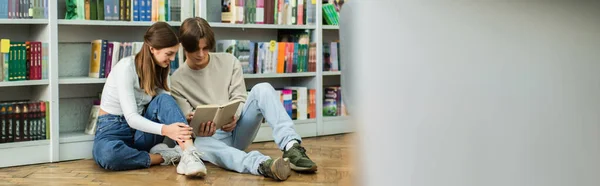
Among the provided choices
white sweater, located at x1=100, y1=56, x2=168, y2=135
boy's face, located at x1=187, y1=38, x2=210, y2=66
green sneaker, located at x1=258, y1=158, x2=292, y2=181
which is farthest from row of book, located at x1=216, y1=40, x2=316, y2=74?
green sneaker, located at x1=258, y1=158, x2=292, y2=181

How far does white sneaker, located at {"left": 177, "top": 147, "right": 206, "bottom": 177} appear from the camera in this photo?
295 centimetres

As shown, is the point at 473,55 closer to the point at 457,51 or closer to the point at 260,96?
the point at 457,51

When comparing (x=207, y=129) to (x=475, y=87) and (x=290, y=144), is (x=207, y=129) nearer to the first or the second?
(x=290, y=144)

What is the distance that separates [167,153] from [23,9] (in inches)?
35.4

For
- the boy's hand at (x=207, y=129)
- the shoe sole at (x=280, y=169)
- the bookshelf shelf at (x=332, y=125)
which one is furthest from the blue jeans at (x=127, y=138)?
the bookshelf shelf at (x=332, y=125)

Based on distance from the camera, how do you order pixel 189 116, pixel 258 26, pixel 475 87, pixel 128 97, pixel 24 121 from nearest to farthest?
pixel 475 87, pixel 128 97, pixel 189 116, pixel 24 121, pixel 258 26

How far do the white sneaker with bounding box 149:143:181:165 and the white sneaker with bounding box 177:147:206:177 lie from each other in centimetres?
26

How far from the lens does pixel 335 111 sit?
471 cm

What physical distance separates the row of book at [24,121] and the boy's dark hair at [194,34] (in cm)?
72

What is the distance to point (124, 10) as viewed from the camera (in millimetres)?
3678

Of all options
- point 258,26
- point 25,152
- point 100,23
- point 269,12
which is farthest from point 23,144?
point 269,12

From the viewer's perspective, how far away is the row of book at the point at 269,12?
13.6 ft

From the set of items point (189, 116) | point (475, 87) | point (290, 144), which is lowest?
point (290, 144)

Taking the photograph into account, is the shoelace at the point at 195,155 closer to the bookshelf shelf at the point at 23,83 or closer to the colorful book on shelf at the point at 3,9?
the bookshelf shelf at the point at 23,83
